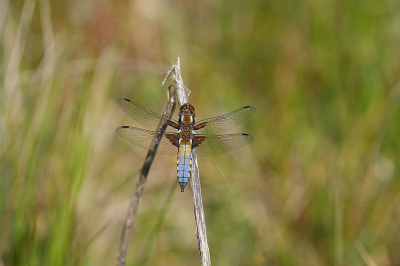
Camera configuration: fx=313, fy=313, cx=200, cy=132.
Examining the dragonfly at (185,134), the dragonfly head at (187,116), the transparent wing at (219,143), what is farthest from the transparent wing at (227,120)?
the dragonfly head at (187,116)

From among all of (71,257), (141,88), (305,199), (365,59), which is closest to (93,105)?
(71,257)

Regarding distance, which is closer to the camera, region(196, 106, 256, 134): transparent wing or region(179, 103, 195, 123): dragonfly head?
region(179, 103, 195, 123): dragonfly head

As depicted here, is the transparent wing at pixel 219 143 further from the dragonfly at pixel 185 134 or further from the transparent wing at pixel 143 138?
the transparent wing at pixel 143 138

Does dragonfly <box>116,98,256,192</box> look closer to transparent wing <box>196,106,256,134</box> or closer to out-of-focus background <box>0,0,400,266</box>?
transparent wing <box>196,106,256,134</box>

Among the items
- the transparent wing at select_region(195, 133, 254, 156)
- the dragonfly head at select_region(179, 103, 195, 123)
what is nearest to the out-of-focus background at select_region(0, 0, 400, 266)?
the transparent wing at select_region(195, 133, 254, 156)

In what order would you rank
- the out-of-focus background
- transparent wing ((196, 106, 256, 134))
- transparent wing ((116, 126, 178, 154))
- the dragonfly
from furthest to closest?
transparent wing ((196, 106, 256, 134))
the out-of-focus background
transparent wing ((116, 126, 178, 154))
the dragonfly
